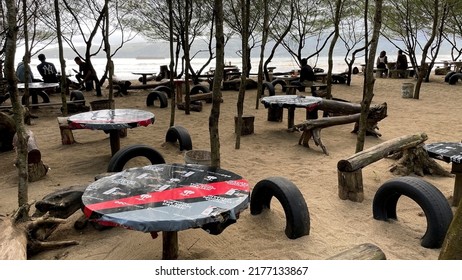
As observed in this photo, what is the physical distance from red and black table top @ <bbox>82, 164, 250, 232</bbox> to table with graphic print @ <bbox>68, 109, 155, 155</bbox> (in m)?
2.21

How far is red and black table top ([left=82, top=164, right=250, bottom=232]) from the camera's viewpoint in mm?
2594

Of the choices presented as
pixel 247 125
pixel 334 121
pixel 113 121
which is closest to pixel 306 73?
pixel 247 125

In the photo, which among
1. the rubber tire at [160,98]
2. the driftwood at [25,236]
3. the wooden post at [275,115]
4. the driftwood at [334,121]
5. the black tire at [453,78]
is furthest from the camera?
the black tire at [453,78]

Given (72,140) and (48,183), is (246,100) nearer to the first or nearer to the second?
(72,140)

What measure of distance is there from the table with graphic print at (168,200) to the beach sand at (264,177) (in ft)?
2.05

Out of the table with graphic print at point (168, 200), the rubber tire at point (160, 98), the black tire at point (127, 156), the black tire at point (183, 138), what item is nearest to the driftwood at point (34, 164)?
the black tire at point (127, 156)

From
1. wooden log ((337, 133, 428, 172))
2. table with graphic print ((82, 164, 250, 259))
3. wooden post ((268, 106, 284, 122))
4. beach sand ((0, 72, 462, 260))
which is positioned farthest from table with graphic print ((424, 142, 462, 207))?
wooden post ((268, 106, 284, 122))

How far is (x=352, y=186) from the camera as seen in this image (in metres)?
4.67

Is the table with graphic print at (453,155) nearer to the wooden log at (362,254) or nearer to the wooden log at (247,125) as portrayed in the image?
the wooden log at (362,254)

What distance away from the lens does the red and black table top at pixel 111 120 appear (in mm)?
5644

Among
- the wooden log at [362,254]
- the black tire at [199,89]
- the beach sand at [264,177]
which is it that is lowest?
the beach sand at [264,177]

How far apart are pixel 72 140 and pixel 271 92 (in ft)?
23.2

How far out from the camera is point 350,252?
261cm

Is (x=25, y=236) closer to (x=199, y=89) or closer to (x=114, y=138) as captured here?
(x=114, y=138)
